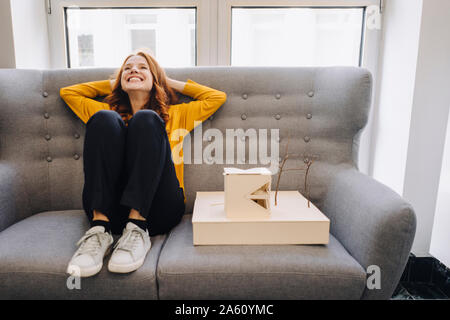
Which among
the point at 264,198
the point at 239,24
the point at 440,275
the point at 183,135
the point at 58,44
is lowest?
the point at 440,275

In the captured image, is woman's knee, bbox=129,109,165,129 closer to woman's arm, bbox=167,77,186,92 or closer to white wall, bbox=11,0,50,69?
woman's arm, bbox=167,77,186,92

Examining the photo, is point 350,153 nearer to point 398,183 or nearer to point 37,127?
point 398,183

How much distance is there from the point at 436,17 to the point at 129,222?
60.4 inches

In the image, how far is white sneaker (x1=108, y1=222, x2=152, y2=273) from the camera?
909 millimetres

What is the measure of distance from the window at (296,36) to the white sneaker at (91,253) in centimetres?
124


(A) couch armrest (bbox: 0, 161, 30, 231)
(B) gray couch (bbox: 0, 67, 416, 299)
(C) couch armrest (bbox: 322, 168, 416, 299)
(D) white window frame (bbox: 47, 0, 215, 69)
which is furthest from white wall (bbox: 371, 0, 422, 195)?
(A) couch armrest (bbox: 0, 161, 30, 231)

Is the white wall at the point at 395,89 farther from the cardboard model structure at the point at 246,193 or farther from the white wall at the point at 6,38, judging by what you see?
the white wall at the point at 6,38

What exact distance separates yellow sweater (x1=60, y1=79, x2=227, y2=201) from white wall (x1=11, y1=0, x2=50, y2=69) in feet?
1.59

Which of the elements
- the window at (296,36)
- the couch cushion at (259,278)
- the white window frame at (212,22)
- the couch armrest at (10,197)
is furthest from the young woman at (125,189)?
the window at (296,36)

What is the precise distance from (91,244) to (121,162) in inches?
11.2

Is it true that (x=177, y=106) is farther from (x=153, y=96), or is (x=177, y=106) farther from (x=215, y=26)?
(x=215, y=26)

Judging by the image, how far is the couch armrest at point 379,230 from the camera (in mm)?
904
